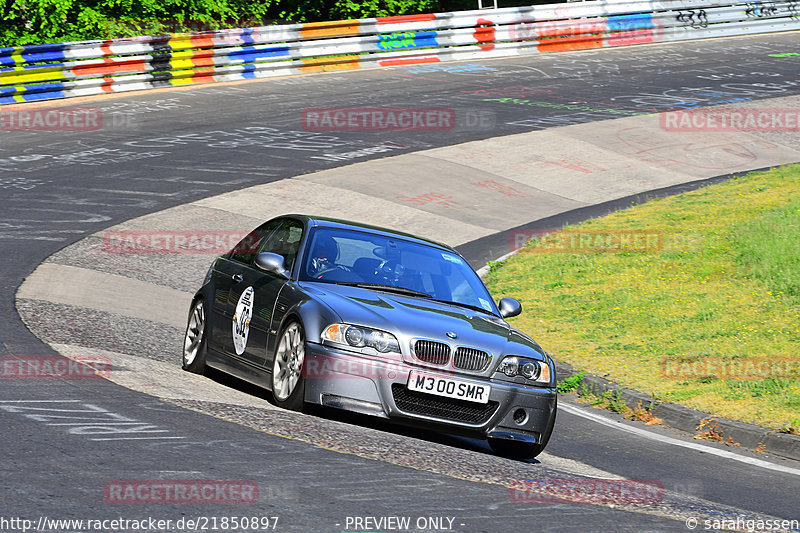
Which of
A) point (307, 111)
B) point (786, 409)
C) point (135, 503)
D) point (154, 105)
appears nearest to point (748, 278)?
point (786, 409)

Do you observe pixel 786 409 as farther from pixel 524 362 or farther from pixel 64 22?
pixel 64 22

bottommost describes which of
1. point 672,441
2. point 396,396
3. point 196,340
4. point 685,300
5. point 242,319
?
point 672,441

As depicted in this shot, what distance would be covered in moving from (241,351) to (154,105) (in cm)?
1725

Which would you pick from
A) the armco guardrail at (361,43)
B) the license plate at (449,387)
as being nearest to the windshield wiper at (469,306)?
the license plate at (449,387)

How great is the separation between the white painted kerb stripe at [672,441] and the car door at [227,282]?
321 centimetres

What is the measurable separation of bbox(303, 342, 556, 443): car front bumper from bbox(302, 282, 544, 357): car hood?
0.78ft

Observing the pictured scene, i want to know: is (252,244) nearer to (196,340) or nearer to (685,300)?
(196,340)

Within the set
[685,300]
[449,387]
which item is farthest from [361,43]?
[449,387]

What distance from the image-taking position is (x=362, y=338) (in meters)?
7.59

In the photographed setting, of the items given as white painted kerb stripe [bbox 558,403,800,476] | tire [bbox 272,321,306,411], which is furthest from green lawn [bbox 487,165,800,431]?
tire [bbox 272,321,306,411]

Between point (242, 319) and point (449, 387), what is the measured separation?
6.81ft

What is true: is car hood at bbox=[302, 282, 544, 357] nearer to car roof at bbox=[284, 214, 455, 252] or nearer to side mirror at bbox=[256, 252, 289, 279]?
side mirror at bbox=[256, 252, 289, 279]

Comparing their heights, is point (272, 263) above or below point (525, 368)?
above

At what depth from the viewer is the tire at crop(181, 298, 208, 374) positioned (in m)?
9.41
